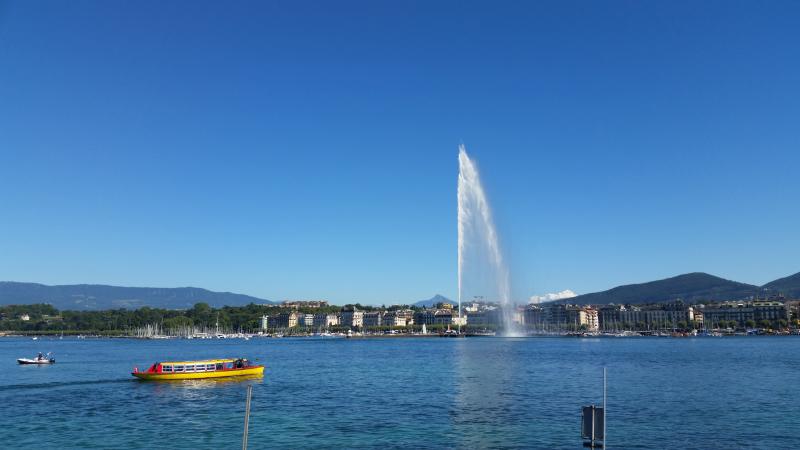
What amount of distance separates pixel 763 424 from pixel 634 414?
5.35 metres

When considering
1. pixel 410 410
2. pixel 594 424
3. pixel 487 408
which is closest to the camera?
pixel 594 424

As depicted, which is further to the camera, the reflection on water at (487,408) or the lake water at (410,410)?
the lake water at (410,410)

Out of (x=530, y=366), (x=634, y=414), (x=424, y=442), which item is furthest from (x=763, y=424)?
(x=530, y=366)

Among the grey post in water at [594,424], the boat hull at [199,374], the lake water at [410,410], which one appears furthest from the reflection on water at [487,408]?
the boat hull at [199,374]

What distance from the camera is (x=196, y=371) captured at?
5159 cm

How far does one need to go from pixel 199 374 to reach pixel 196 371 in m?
0.52

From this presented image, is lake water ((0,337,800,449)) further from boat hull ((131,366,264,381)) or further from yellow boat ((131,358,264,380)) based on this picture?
yellow boat ((131,358,264,380))

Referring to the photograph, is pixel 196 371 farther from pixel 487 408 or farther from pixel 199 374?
pixel 487 408

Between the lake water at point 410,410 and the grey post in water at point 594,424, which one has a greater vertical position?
the grey post in water at point 594,424

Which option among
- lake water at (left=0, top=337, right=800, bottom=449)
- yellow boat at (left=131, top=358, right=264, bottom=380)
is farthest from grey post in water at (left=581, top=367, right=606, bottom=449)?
yellow boat at (left=131, top=358, right=264, bottom=380)

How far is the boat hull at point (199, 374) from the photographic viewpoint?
49.2 meters

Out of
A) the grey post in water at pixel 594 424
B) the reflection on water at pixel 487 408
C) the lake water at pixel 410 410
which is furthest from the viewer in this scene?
the lake water at pixel 410 410

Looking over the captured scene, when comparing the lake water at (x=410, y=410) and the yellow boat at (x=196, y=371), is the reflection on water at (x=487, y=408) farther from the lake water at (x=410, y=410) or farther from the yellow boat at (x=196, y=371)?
the yellow boat at (x=196, y=371)

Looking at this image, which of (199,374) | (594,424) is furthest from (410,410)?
(199,374)
